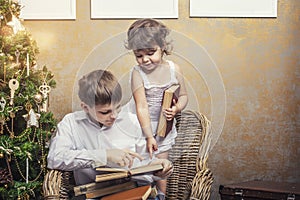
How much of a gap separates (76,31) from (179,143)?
99cm

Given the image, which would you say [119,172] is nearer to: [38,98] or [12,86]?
[38,98]

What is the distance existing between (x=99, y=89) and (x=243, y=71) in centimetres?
102

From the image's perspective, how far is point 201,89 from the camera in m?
3.13

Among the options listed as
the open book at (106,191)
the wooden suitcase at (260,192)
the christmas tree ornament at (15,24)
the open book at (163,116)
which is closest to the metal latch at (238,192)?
the wooden suitcase at (260,192)

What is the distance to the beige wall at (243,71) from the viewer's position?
11.4ft

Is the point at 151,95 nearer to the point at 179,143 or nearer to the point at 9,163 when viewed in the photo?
the point at 179,143

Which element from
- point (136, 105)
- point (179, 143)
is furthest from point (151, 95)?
point (179, 143)

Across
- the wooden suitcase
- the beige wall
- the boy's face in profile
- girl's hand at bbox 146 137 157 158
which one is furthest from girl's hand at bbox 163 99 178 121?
→ the beige wall

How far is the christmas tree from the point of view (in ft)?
9.78

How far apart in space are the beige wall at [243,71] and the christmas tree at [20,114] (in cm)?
34

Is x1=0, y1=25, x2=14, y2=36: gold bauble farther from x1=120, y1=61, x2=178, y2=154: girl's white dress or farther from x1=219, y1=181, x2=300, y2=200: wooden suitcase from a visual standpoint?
x1=219, y1=181, x2=300, y2=200: wooden suitcase

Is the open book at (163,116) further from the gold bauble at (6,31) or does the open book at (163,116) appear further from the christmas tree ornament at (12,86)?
the gold bauble at (6,31)

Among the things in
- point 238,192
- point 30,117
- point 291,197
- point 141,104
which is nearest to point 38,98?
point 30,117

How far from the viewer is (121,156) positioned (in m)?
2.85
